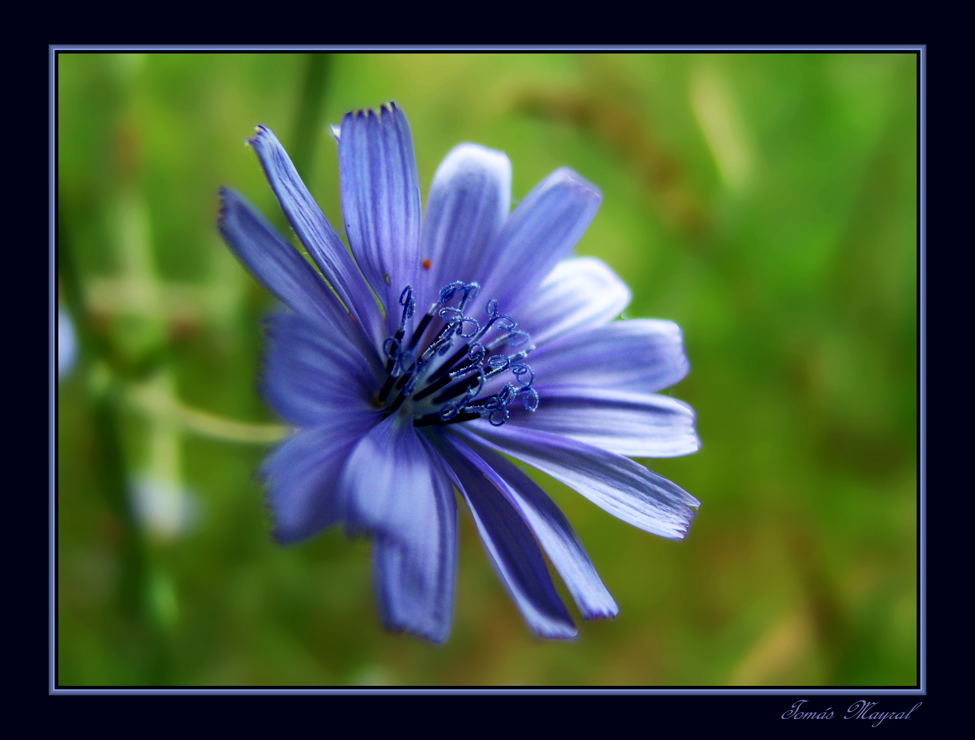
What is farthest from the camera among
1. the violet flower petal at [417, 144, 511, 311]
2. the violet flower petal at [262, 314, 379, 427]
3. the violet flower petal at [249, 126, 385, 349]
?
the violet flower petal at [417, 144, 511, 311]

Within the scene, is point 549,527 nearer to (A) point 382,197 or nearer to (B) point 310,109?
(A) point 382,197

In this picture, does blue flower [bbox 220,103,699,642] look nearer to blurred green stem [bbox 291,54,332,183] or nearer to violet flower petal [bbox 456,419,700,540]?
violet flower petal [bbox 456,419,700,540]

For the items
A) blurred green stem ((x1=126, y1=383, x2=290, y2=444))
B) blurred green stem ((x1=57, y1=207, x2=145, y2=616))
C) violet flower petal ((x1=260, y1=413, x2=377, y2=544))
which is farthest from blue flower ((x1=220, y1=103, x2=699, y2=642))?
blurred green stem ((x1=57, y1=207, x2=145, y2=616))

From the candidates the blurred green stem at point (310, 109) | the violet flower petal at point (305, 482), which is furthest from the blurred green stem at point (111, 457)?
the violet flower petal at point (305, 482)

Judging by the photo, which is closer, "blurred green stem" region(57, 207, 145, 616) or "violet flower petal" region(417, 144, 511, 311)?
"violet flower petal" region(417, 144, 511, 311)

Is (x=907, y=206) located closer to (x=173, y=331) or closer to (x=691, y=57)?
(x=691, y=57)

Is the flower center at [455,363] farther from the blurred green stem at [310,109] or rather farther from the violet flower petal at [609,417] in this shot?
the blurred green stem at [310,109]
